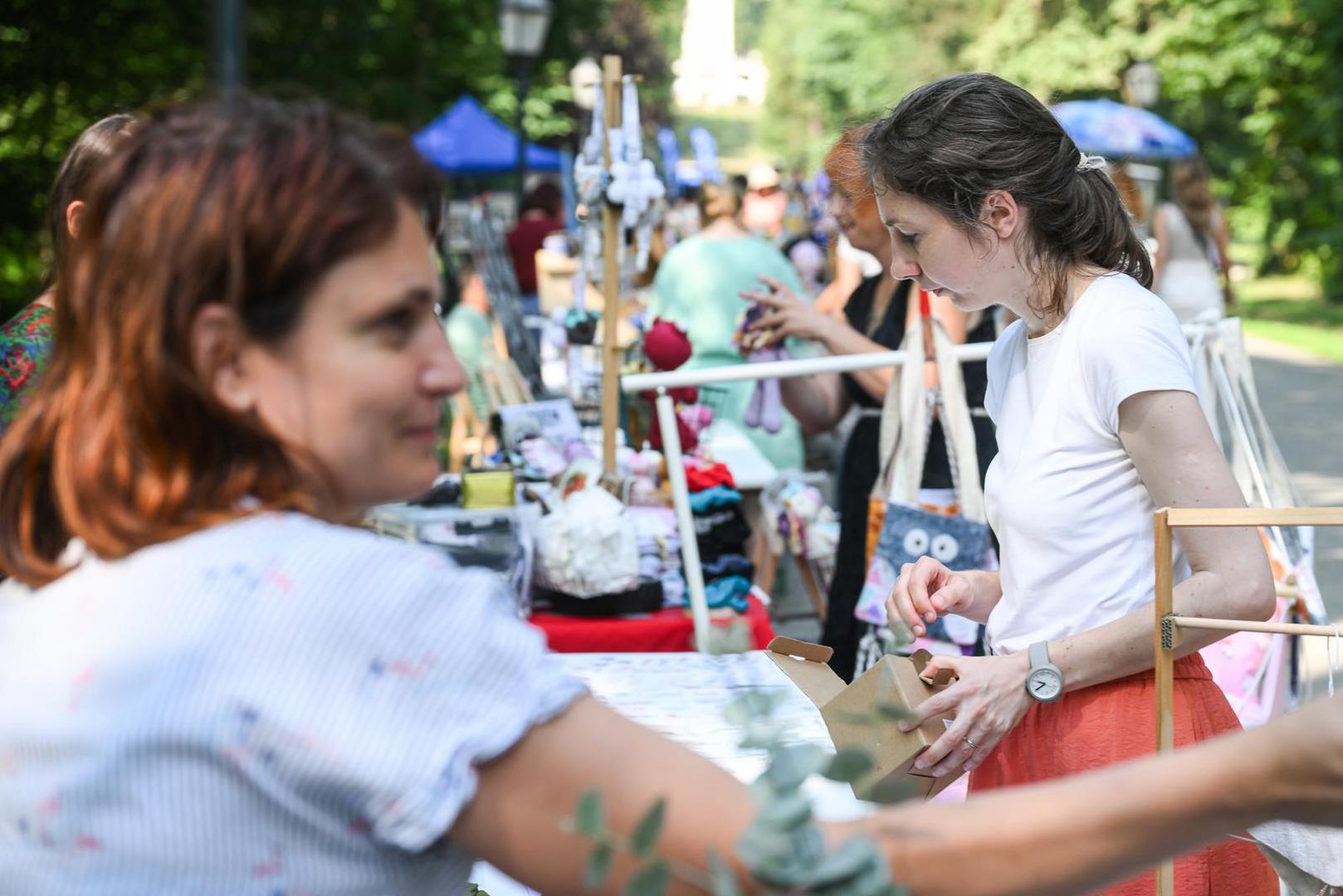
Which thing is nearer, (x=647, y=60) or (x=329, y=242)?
(x=329, y=242)

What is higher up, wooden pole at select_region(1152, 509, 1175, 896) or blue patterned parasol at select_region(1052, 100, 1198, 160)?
wooden pole at select_region(1152, 509, 1175, 896)

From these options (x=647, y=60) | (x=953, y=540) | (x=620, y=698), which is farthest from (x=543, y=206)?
(x=647, y=60)

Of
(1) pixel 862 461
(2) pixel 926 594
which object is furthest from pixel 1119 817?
(1) pixel 862 461

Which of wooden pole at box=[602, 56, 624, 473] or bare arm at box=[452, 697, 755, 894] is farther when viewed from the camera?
wooden pole at box=[602, 56, 624, 473]

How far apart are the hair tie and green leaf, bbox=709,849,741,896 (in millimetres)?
1511

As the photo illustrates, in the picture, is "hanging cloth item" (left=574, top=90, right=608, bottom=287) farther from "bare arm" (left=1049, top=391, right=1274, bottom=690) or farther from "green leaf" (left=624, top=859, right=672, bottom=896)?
"green leaf" (left=624, top=859, right=672, bottom=896)

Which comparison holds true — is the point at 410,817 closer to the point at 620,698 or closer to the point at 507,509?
the point at 620,698

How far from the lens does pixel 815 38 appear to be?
158 feet

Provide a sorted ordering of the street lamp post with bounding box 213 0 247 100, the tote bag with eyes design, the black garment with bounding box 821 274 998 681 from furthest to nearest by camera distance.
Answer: the street lamp post with bounding box 213 0 247 100, the black garment with bounding box 821 274 998 681, the tote bag with eyes design

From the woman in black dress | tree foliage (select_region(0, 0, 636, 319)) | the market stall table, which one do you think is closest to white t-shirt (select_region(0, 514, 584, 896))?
the market stall table

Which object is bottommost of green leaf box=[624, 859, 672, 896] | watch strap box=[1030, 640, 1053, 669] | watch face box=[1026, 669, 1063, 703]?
watch face box=[1026, 669, 1063, 703]

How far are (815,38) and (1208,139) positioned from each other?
1908cm

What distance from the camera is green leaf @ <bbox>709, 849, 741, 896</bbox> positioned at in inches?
31.8

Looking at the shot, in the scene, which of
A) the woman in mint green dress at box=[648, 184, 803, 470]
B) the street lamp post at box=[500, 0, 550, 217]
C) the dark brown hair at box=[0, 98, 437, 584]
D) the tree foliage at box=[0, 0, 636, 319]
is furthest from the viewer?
the street lamp post at box=[500, 0, 550, 217]
